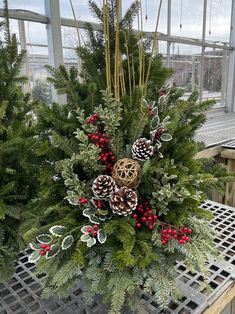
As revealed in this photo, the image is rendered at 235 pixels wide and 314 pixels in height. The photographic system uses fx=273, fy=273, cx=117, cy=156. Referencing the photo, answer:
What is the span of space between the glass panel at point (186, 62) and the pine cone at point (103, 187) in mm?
2745

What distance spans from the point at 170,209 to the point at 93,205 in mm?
173

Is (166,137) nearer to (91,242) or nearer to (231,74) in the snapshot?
(91,242)

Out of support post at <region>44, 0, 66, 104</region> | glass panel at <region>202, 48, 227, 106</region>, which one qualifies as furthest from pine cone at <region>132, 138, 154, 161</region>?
glass panel at <region>202, 48, 227, 106</region>

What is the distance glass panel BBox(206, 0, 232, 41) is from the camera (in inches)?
139

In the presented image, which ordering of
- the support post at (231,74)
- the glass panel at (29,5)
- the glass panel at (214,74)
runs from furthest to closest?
the support post at (231,74), the glass panel at (214,74), the glass panel at (29,5)

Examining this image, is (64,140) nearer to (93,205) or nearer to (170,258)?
(93,205)

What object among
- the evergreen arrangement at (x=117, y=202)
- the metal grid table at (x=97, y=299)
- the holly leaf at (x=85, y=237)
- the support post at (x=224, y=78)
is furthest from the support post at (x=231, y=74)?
the holly leaf at (x=85, y=237)

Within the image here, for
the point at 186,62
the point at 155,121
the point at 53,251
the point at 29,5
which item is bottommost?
the point at 53,251

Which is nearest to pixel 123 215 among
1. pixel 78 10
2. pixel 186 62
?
pixel 78 10

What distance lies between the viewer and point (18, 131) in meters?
0.76

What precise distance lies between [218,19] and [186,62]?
3.02 ft

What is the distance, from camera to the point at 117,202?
1.86 feet

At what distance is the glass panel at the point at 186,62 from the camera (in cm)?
317

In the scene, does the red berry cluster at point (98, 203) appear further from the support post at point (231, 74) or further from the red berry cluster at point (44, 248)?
the support post at point (231, 74)
